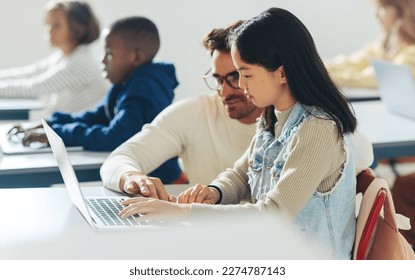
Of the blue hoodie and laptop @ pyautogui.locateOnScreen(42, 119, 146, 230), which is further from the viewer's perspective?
the blue hoodie

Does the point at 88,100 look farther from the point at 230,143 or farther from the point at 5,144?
the point at 230,143

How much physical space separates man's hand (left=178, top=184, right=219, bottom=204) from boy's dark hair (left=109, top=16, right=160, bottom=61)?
0.93 metres

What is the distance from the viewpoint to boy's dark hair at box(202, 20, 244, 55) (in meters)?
1.95

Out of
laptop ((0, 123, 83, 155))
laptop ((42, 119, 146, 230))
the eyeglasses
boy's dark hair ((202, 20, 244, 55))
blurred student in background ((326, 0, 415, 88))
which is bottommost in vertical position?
blurred student in background ((326, 0, 415, 88))

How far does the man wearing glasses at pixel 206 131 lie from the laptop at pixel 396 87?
3.02 ft

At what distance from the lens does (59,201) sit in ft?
5.85

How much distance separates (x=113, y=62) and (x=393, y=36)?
179 centimetres

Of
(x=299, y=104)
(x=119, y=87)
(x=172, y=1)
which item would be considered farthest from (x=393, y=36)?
(x=299, y=104)

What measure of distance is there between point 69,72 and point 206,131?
1.38m

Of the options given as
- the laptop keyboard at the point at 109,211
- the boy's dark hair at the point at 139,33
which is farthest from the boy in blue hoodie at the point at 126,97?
the laptop keyboard at the point at 109,211

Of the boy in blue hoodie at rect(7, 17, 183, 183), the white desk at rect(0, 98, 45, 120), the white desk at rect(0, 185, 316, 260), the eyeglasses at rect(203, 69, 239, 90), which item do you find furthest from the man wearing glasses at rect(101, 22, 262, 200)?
the white desk at rect(0, 98, 45, 120)

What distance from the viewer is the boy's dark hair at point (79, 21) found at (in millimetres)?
3517

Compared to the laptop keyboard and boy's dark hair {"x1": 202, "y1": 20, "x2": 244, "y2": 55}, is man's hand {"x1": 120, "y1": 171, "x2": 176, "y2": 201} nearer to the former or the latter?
the laptop keyboard

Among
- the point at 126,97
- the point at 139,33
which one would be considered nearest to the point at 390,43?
the point at 139,33
